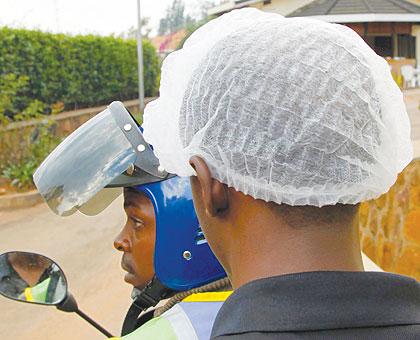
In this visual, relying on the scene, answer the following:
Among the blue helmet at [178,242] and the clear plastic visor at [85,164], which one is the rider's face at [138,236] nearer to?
the blue helmet at [178,242]

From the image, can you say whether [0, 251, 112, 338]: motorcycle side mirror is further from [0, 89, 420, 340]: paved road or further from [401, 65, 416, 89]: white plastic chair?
[401, 65, 416, 89]: white plastic chair

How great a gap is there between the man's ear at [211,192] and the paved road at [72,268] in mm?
4015

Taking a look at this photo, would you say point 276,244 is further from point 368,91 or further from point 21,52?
point 21,52

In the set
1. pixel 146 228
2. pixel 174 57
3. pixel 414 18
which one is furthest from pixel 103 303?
pixel 414 18

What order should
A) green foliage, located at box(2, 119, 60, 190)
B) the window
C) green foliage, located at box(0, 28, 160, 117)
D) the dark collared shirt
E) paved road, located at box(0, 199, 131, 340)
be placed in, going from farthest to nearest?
the window, green foliage, located at box(0, 28, 160, 117), green foliage, located at box(2, 119, 60, 190), paved road, located at box(0, 199, 131, 340), the dark collared shirt

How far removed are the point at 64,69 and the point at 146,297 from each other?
13.6 metres

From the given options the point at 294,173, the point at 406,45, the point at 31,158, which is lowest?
the point at 406,45

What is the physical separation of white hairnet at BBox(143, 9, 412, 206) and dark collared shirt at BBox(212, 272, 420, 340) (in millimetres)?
142

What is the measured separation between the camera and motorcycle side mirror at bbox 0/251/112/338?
209 cm

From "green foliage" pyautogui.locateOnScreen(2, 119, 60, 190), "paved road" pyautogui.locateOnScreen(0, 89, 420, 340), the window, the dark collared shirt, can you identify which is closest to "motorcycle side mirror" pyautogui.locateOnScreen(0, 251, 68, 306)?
the dark collared shirt

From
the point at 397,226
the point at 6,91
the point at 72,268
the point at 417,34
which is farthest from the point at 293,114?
the point at 417,34

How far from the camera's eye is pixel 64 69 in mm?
15078

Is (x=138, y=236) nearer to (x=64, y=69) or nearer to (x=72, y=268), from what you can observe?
(x=72, y=268)

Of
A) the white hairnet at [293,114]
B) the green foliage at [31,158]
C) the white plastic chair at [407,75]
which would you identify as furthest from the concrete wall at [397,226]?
the white plastic chair at [407,75]
